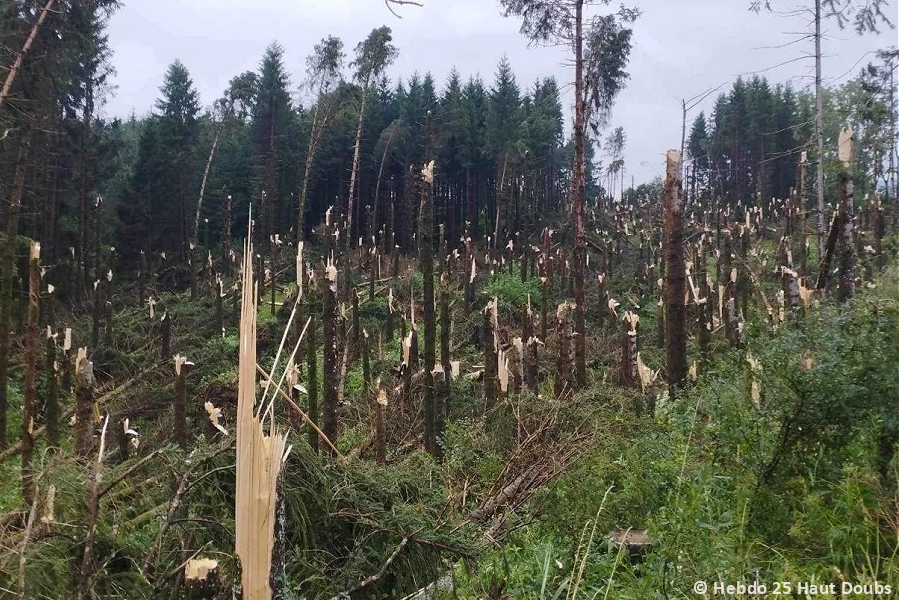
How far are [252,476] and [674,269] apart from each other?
800cm

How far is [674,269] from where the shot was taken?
9305 millimetres

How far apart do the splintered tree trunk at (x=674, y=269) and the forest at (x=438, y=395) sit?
0.11 feet

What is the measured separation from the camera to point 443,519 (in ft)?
15.7

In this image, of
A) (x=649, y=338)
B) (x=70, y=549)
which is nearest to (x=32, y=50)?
(x=70, y=549)

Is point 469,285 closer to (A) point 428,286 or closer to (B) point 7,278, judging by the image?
(A) point 428,286

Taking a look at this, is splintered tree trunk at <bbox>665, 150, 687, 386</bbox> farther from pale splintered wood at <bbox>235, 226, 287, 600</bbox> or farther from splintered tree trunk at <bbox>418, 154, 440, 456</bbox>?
pale splintered wood at <bbox>235, 226, 287, 600</bbox>

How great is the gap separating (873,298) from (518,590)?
2808 millimetres

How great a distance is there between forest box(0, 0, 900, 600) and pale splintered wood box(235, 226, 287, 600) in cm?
1

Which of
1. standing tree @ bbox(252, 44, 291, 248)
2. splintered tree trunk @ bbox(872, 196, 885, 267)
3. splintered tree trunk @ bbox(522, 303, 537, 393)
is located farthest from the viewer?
standing tree @ bbox(252, 44, 291, 248)

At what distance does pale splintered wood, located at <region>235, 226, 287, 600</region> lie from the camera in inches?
93.3

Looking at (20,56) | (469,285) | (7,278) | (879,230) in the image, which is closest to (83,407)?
(7,278)

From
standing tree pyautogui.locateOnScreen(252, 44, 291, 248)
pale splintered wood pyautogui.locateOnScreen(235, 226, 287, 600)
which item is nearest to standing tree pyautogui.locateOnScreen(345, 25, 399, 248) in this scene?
standing tree pyautogui.locateOnScreen(252, 44, 291, 248)

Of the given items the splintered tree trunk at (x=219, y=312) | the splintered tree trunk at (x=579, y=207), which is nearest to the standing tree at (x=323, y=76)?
the splintered tree trunk at (x=219, y=312)

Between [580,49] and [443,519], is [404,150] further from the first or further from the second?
[443,519]
